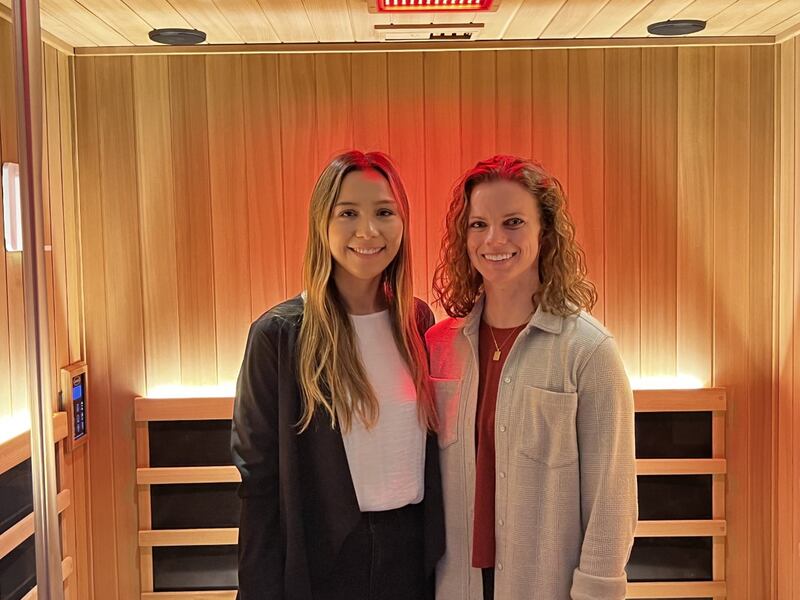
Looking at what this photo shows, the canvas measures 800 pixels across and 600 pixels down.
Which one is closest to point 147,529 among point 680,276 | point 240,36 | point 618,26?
point 240,36

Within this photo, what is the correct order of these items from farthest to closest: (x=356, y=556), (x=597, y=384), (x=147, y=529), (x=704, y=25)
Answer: (x=147, y=529) → (x=704, y=25) → (x=356, y=556) → (x=597, y=384)

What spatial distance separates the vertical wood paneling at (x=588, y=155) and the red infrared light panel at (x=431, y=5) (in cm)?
58

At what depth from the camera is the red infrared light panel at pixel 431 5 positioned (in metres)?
1.99

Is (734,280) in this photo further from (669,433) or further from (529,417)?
(529,417)

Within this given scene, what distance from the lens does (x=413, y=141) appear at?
253 centimetres

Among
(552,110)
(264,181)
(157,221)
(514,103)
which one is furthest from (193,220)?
(552,110)

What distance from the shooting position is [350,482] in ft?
5.15

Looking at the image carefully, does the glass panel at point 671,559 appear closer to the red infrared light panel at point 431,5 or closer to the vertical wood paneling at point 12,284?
the red infrared light panel at point 431,5

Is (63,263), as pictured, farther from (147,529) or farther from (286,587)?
(286,587)

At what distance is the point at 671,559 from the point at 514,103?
1543 mm

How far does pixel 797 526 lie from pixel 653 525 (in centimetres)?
42

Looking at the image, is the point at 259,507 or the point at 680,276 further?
the point at 680,276

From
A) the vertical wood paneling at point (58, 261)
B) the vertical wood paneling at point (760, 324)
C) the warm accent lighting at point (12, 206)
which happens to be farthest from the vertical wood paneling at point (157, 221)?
the vertical wood paneling at point (760, 324)

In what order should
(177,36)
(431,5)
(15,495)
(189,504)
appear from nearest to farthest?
(15,495), (431,5), (177,36), (189,504)
